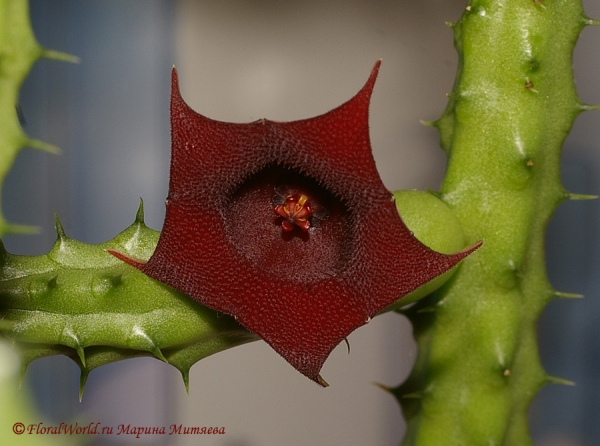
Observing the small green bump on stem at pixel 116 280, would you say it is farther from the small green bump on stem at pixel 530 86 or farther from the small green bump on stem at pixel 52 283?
the small green bump on stem at pixel 530 86

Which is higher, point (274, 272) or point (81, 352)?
point (274, 272)

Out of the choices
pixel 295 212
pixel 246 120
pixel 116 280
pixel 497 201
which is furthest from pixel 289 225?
pixel 246 120

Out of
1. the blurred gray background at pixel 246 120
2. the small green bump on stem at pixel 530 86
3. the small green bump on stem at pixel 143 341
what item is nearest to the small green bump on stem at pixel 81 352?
the small green bump on stem at pixel 143 341

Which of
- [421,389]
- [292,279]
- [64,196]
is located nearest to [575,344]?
[421,389]

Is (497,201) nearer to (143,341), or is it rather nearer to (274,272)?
(274,272)

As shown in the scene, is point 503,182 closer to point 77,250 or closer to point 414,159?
point 77,250

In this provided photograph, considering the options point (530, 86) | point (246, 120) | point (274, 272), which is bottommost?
point (274, 272)
